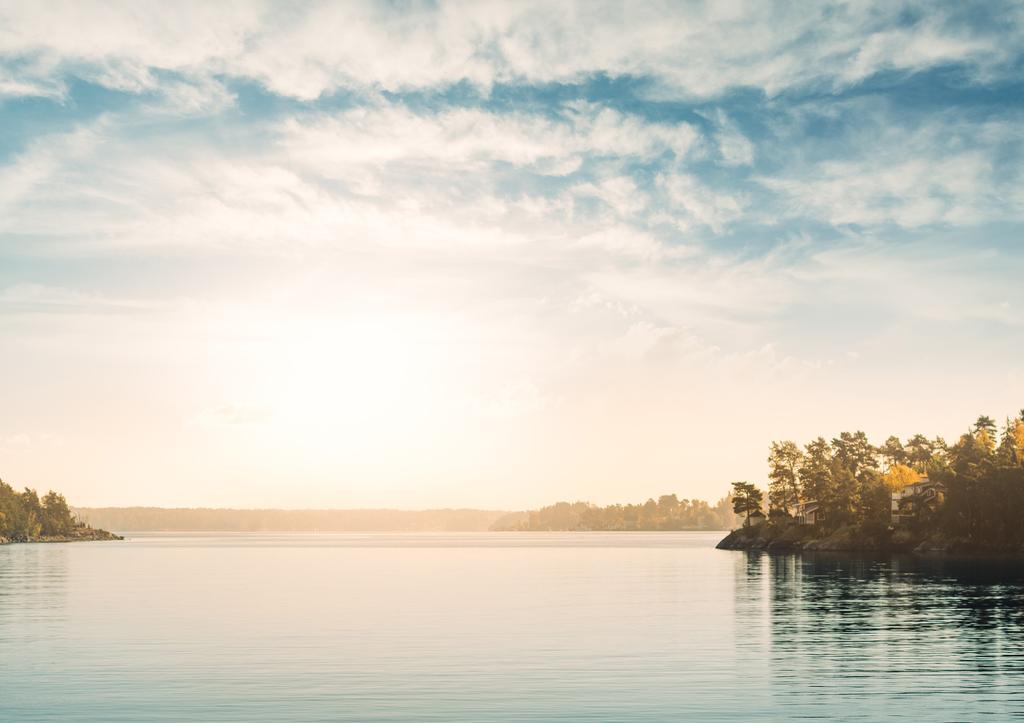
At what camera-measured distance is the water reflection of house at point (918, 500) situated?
17725 centimetres

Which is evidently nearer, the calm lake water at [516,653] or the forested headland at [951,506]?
the calm lake water at [516,653]

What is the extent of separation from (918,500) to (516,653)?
500 feet

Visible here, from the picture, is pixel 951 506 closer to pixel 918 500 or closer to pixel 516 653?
pixel 918 500

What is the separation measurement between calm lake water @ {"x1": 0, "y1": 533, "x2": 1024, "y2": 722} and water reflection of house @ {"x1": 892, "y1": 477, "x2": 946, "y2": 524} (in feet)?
267

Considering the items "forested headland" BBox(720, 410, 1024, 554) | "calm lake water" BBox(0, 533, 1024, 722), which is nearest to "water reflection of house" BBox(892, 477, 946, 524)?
"forested headland" BBox(720, 410, 1024, 554)

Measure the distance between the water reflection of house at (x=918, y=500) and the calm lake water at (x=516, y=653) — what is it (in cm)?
8125

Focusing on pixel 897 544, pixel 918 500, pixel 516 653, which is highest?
pixel 918 500

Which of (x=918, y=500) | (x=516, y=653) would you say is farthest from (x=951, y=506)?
(x=516, y=653)

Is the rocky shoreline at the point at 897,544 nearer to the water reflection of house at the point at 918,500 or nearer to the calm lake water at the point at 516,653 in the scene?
the water reflection of house at the point at 918,500

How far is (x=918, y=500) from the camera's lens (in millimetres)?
182250

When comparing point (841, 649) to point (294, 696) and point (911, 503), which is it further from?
point (911, 503)

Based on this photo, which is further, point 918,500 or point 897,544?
point 897,544

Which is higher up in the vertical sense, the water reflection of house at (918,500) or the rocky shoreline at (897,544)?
the water reflection of house at (918,500)

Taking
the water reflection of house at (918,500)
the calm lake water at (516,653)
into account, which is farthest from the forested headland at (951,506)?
the calm lake water at (516,653)
